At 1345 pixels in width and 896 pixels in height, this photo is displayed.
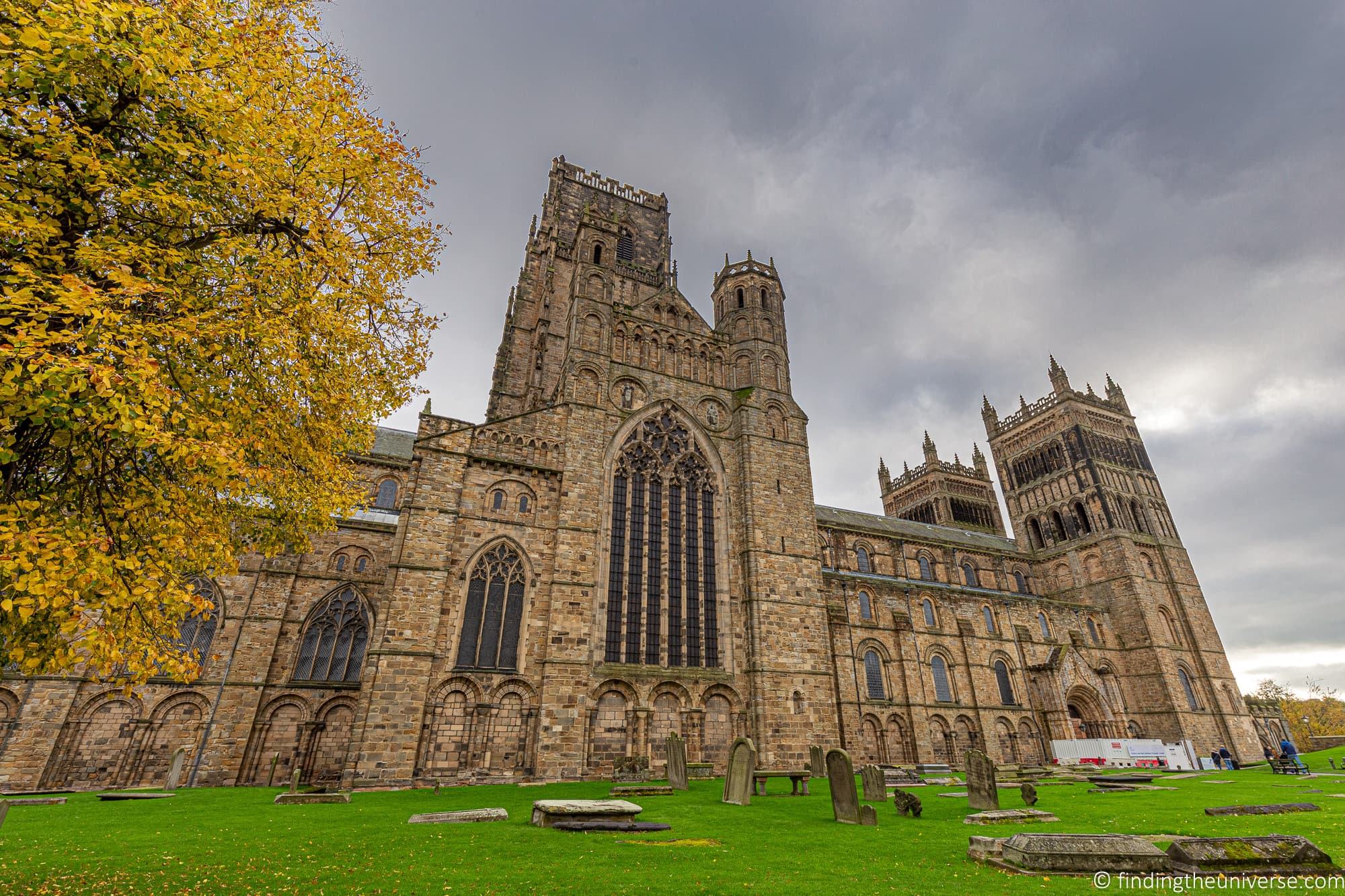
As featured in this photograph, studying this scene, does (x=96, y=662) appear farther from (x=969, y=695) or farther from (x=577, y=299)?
(x=969, y=695)

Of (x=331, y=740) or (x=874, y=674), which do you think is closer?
(x=331, y=740)

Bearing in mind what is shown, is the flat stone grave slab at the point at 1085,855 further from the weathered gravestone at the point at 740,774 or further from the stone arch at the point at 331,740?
the stone arch at the point at 331,740

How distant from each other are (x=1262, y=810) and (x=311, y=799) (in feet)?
66.5

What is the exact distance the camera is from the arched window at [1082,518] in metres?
47.6

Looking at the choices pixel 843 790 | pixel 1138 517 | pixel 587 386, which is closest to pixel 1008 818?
pixel 843 790

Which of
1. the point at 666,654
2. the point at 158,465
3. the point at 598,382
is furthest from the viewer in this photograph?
the point at 598,382

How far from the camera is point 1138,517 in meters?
48.2

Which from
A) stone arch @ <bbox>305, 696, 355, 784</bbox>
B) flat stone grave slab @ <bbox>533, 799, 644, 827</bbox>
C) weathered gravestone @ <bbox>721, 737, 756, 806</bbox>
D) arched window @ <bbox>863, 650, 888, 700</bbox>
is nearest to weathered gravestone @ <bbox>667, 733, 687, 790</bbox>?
weathered gravestone @ <bbox>721, 737, 756, 806</bbox>

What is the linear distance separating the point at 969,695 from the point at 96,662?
38.5 m

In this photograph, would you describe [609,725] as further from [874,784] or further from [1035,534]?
[1035,534]

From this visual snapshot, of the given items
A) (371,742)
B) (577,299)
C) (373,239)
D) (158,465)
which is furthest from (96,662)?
(577,299)

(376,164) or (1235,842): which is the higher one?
(376,164)

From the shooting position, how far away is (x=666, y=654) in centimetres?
2320

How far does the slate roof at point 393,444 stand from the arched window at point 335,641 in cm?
793
